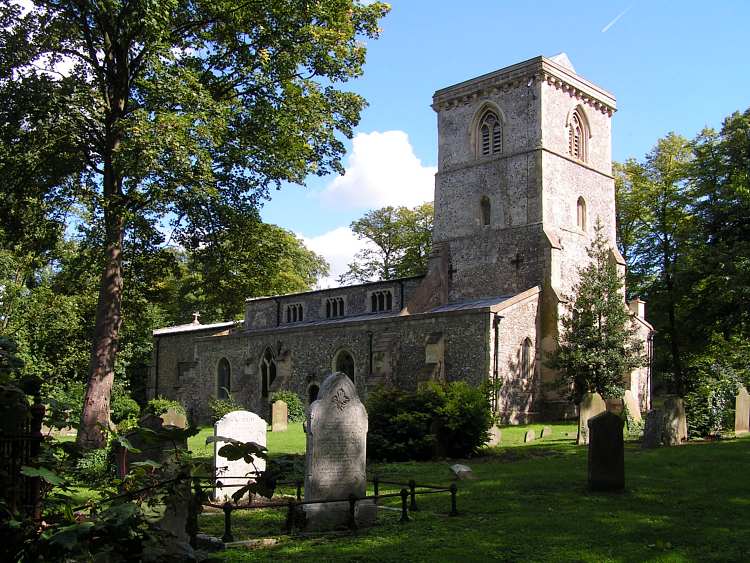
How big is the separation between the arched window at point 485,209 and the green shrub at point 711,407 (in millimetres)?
15407

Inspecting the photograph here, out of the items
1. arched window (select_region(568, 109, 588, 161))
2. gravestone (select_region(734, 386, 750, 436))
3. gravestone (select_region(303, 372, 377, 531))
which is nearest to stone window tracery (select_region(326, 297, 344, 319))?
arched window (select_region(568, 109, 588, 161))

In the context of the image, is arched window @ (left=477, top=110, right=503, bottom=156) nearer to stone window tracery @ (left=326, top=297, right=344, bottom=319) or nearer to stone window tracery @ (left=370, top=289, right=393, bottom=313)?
stone window tracery @ (left=370, top=289, right=393, bottom=313)

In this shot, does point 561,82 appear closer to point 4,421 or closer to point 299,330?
point 299,330

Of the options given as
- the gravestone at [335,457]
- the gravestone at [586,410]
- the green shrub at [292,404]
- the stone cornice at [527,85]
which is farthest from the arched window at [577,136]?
the gravestone at [335,457]

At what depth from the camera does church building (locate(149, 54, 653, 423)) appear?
29.9 m

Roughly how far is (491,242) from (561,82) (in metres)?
7.97

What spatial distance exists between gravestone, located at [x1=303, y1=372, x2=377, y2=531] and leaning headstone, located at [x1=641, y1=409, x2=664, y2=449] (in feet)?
32.8

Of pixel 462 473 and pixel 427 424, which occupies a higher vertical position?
pixel 427 424

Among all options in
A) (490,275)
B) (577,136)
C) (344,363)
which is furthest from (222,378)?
(577,136)

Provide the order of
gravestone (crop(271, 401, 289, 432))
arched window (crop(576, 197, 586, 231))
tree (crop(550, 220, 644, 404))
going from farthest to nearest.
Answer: arched window (crop(576, 197, 586, 231)) < tree (crop(550, 220, 644, 404)) < gravestone (crop(271, 401, 289, 432))

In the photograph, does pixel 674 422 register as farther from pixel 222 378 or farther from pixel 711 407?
pixel 222 378

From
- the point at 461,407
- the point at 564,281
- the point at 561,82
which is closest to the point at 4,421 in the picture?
the point at 461,407

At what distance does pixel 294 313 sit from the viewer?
41250 millimetres

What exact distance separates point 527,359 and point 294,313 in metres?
15.0
